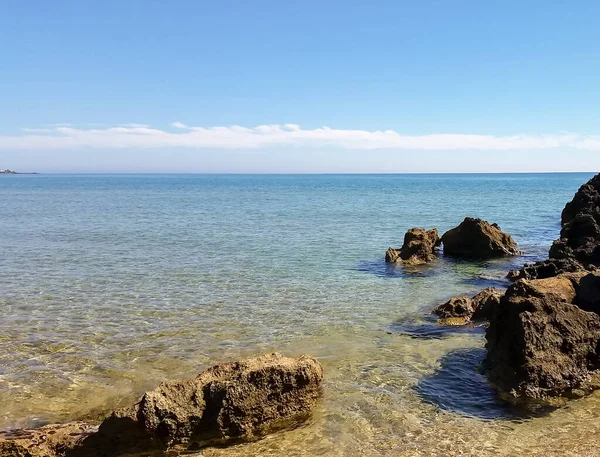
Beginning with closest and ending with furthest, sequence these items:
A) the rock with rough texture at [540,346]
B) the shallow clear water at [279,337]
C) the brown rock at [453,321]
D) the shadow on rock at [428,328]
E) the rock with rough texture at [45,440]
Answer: the rock with rough texture at [45,440]
the shallow clear water at [279,337]
the rock with rough texture at [540,346]
the shadow on rock at [428,328]
the brown rock at [453,321]

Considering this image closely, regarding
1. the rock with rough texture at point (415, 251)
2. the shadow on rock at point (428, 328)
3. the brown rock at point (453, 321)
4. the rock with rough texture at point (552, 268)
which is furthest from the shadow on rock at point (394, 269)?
the brown rock at point (453, 321)

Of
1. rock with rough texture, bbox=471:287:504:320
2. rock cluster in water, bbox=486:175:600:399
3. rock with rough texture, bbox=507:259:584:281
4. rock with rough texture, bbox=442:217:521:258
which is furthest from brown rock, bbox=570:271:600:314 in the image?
rock with rough texture, bbox=442:217:521:258

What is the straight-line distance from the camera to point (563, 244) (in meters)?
17.2

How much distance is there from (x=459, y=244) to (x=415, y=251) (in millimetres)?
3039

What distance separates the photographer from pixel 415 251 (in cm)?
2123

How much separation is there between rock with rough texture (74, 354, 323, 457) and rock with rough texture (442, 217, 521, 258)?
16.6m

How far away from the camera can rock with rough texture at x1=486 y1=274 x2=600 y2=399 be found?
8.07 m

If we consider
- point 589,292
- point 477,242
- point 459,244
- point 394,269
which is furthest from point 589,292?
point 459,244

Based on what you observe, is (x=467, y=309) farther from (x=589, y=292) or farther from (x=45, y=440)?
(x=45, y=440)

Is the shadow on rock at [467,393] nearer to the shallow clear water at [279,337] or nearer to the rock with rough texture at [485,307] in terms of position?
the shallow clear water at [279,337]

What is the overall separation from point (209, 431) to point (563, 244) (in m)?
14.7

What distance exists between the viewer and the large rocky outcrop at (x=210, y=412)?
6.54 metres

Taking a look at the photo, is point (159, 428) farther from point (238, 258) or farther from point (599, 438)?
point (238, 258)

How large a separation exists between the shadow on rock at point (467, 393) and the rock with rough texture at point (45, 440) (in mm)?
5212
